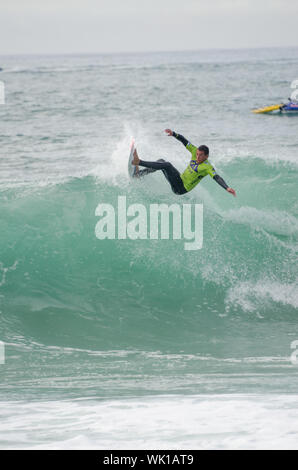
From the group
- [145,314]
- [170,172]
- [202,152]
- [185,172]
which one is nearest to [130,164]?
[170,172]

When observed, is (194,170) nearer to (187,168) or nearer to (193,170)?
(193,170)

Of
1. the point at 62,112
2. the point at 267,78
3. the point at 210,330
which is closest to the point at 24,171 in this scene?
the point at 210,330

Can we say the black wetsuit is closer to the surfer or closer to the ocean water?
the surfer

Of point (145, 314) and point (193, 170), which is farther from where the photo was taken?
point (193, 170)

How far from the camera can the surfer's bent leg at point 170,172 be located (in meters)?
10.0

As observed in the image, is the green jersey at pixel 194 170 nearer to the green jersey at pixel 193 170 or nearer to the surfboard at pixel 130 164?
the green jersey at pixel 193 170

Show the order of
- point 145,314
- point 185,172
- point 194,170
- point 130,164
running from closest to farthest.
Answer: point 145,314
point 194,170
point 185,172
point 130,164

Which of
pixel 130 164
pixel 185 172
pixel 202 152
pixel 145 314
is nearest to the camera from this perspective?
pixel 145 314

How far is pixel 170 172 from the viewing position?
1012 cm

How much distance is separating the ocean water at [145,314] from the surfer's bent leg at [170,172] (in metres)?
0.61

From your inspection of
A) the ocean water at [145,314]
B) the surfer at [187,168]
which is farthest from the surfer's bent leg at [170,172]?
the ocean water at [145,314]

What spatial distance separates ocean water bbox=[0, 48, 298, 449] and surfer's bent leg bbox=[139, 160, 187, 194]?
61 centimetres

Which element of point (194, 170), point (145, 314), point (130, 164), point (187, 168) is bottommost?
point (145, 314)

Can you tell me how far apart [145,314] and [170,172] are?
2829 mm
